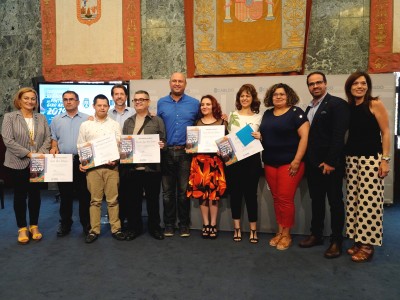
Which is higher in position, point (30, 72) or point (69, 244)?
point (30, 72)

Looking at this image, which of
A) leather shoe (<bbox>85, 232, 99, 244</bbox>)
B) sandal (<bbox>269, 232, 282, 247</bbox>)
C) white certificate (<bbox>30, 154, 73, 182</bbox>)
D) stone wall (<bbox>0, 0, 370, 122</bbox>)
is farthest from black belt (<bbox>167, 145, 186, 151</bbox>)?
stone wall (<bbox>0, 0, 370, 122</bbox>)

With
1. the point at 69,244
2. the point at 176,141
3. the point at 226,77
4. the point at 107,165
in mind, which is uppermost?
the point at 226,77

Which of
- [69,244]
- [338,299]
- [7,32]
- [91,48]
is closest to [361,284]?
[338,299]

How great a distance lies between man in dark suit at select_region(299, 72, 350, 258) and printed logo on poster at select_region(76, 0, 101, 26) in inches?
159

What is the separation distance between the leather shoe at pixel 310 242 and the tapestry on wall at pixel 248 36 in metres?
2.70

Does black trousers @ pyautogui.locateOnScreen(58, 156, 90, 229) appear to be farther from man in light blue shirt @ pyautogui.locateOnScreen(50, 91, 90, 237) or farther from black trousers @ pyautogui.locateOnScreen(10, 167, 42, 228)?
black trousers @ pyautogui.locateOnScreen(10, 167, 42, 228)

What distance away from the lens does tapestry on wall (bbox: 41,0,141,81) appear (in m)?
5.41

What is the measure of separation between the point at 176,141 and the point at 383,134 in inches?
67.7

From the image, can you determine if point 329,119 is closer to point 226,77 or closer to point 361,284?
point 361,284

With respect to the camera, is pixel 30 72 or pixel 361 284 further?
pixel 30 72

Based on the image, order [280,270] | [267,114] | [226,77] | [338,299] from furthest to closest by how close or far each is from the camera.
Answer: [226,77] < [267,114] < [280,270] < [338,299]

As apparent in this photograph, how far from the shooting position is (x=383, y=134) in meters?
2.53

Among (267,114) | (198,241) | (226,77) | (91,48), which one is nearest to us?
(267,114)

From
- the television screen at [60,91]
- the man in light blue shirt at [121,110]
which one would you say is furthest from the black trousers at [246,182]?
the television screen at [60,91]
